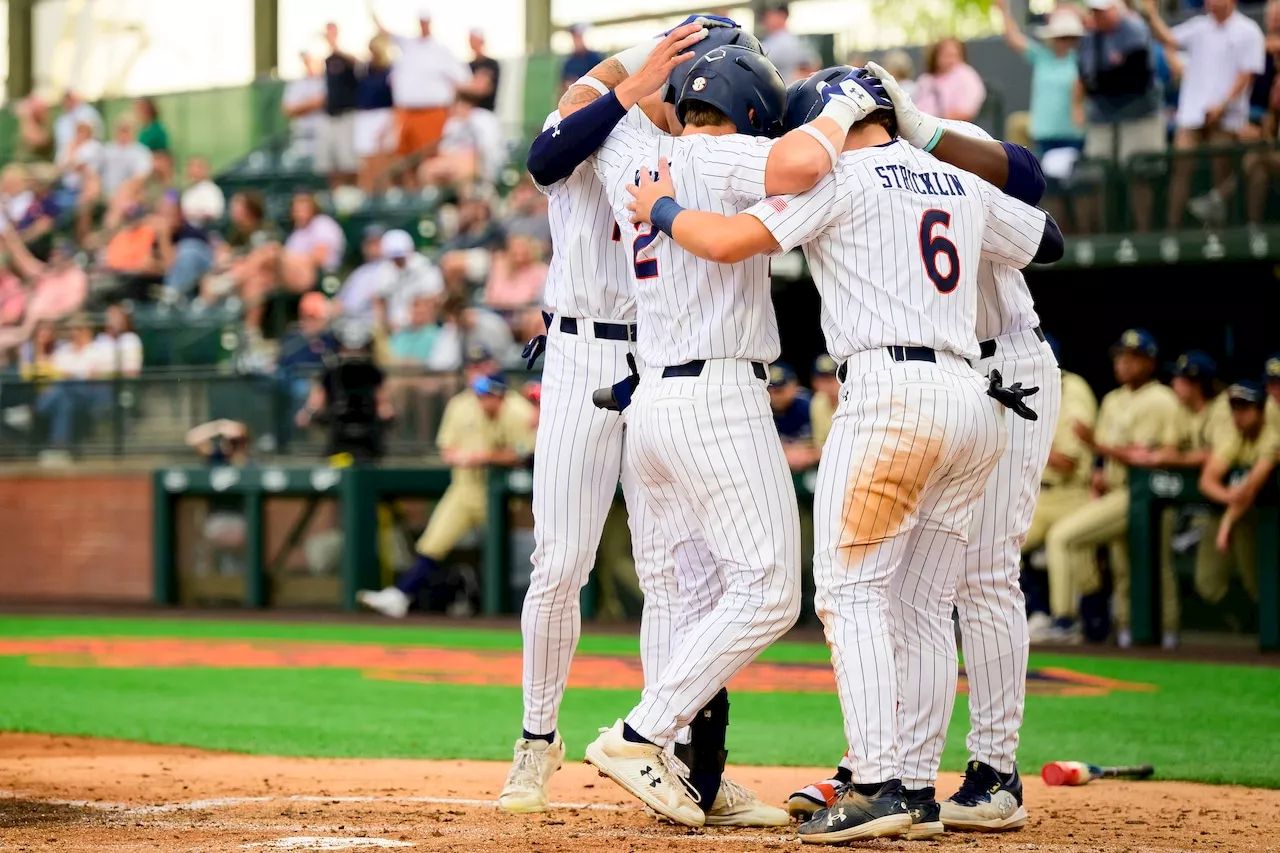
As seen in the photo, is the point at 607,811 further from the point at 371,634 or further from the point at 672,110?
the point at 371,634

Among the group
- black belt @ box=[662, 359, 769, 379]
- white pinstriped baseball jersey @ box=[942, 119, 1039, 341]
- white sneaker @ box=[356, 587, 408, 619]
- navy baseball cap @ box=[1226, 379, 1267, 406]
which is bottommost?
white sneaker @ box=[356, 587, 408, 619]

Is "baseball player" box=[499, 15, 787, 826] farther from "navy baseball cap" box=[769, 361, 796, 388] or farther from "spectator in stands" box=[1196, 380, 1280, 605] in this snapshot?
"navy baseball cap" box=[769, 361, 796, 388]

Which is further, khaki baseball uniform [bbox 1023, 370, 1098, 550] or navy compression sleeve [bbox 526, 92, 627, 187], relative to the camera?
khaki baseball uniform [bbox 1023, 370, 1098, 550]

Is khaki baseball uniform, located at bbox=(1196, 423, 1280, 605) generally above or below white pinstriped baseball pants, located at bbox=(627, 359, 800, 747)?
below

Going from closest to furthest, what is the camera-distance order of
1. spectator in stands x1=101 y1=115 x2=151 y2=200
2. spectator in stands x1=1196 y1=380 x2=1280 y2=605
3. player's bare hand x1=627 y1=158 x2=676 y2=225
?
player's bare hand x1=627 y1=158 x2=676 y2=225 → spectator in stands x1=1196 y1=380 x2=1280 y2=605 → spectator in stands x1=101 y1=115 x2=151 y2=200

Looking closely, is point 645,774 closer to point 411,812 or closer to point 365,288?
point 411,812

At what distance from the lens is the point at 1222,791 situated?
5.62 meters

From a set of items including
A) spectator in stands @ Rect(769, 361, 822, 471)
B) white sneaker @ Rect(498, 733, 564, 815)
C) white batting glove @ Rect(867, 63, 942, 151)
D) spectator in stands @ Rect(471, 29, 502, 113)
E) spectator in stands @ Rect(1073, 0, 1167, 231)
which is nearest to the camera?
white batting glove @ Rect(867, 63, 942, 151)

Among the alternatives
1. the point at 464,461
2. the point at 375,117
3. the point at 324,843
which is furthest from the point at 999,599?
the point at 375,117

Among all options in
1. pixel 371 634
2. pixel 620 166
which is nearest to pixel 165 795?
pixel 620 166

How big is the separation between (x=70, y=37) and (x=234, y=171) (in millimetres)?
7564

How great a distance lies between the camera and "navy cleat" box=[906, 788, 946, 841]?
175 inches

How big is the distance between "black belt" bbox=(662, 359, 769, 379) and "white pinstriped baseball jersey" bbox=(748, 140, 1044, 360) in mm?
200

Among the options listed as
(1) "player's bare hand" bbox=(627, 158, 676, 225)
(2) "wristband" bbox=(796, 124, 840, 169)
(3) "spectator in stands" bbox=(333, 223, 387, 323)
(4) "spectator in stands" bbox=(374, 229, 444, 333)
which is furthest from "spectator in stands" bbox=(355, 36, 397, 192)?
(2) "wristband" bbox=(796, 124, 840, 169)
